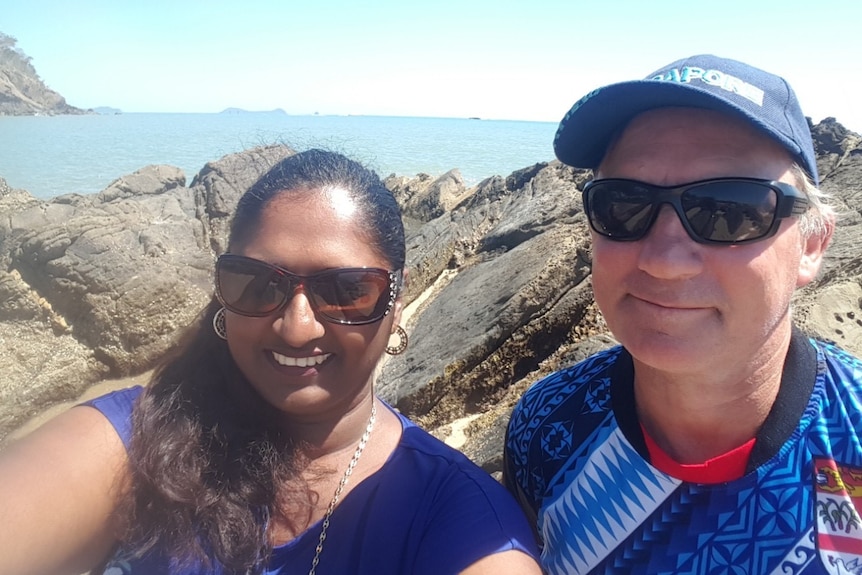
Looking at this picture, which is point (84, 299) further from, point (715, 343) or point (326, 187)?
point (715, 343)

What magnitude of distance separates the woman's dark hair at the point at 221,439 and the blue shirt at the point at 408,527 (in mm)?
66

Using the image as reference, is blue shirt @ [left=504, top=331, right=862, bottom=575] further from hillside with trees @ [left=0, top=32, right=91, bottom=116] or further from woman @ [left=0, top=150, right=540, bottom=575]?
hillside with trees @ [left=0, top=32, right=91, bottom=116]

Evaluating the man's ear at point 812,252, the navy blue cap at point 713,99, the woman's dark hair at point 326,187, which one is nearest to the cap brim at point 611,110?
the navy blue cap at point 713,99

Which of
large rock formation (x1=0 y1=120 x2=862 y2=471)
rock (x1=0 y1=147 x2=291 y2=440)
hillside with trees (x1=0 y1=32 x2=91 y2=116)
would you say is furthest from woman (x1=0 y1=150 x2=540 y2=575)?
hillside with trees (x1=0 y1=32 x2=91 y2=116)

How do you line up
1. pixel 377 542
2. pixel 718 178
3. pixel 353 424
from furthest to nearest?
pixel 353 424 < pixel 377 542 < pixel 718 178

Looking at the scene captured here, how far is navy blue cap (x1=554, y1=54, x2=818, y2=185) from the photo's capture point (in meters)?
1.53

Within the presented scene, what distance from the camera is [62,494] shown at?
1617mm

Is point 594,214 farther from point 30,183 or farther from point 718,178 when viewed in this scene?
point 30,183

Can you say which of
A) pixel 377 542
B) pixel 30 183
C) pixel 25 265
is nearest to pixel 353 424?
pixel 377 542

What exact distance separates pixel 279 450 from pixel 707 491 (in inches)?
48.7

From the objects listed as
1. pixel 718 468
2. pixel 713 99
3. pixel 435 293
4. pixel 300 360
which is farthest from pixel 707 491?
pixel 435 293

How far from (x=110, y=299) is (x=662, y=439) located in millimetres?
8062

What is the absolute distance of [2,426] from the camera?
267 inches

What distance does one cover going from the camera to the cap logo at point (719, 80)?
5.12 feet
